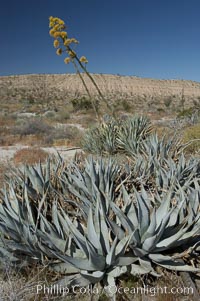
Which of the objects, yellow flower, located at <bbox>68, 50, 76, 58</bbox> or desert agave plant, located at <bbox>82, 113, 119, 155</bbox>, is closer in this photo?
yellow flower, located at <bbox>68, 50, 76, 58</bbox>

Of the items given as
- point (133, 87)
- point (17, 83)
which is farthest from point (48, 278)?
point (17, 83)

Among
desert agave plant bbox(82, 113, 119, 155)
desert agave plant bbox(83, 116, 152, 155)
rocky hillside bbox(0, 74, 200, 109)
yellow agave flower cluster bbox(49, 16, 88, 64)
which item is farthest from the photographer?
rocky hillside bbox(0, 74, 200, 109)

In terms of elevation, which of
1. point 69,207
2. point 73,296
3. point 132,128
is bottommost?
point 73,296

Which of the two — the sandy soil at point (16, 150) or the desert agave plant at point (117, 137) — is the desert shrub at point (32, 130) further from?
the desert agave plant at point (117, 137)

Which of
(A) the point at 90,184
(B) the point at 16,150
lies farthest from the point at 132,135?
(B) the point at 16,150

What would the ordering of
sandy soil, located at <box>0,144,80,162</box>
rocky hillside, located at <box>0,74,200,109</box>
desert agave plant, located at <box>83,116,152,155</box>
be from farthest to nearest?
rocky hillside, located at <box>0,74,200,109</box>
sandy soil, located at <box>0,144,80,162</box>
desert agave plant, located at <box>83,116,152,155</box>

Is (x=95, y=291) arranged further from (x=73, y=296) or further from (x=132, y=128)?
(x=132, y=128)

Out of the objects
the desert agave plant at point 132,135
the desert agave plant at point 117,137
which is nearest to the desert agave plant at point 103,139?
the desert agave plant at point 117,137

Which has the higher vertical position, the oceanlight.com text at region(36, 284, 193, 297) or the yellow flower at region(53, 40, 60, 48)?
the yellow flower at region(53, 40, 60, 48)

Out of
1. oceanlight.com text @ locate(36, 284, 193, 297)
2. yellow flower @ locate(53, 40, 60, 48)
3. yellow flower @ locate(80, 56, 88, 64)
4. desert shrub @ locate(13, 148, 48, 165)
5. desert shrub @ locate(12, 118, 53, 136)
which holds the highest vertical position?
yellow flower @ locate(53, 40, 60, 48)

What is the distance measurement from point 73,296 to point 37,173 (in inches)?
61.5

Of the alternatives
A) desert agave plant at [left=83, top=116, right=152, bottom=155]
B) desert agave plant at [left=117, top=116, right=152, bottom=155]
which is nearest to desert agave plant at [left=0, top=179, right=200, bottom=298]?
desert agave plant at [left=117, top=116, right=152, bottom=155]

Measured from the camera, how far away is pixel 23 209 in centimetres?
284

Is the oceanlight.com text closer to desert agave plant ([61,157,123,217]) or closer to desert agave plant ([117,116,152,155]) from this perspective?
desert agave plant ([61,157,123,217])
